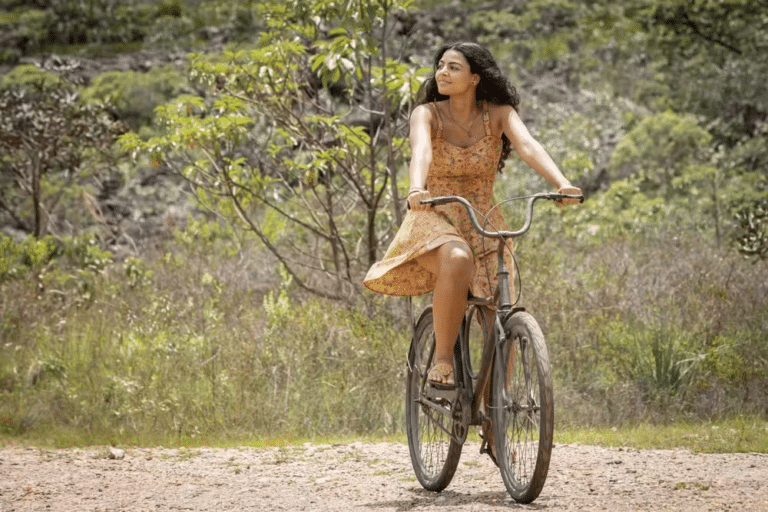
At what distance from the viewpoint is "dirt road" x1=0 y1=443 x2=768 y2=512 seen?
4906 mm

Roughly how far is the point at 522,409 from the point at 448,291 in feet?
2.11

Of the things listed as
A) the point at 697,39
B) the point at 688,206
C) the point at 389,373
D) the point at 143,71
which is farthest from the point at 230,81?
the point at 143,71

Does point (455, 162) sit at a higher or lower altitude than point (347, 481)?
higher

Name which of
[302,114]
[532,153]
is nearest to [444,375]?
[532,153]

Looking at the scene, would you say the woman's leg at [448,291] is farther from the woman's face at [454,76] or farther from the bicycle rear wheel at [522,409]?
the woman's face at [454,76]

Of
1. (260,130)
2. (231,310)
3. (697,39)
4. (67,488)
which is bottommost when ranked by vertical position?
(67,488)

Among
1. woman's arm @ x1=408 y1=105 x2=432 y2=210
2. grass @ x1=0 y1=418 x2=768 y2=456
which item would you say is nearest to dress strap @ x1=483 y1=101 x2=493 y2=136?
woman's arm @ x1=408 y1=105 x2=432 y2=210

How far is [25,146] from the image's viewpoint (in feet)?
42.3

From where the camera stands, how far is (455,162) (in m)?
5.18

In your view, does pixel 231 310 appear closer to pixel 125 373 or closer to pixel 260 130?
pixel 125 373

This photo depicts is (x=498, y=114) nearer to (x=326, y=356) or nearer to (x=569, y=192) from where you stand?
(x=569, y=192)

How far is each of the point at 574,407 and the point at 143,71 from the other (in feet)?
47.7

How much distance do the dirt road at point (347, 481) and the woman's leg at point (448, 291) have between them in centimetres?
68

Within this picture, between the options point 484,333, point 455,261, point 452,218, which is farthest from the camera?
point 452,218
